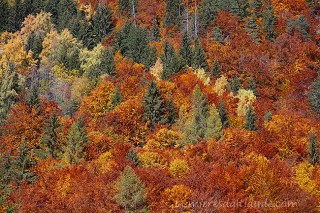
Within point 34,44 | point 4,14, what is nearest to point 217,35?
point 34,44

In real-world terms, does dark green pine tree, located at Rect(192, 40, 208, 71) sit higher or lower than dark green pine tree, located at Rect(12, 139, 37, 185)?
higher

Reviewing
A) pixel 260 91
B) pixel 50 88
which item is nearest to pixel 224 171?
pixel 260 91

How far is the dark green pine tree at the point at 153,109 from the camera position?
3292 inches

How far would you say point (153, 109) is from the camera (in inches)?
3314

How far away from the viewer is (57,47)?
112 metres

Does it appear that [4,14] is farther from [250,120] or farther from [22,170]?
[22,170]

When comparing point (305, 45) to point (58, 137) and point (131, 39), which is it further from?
point (58, 137)

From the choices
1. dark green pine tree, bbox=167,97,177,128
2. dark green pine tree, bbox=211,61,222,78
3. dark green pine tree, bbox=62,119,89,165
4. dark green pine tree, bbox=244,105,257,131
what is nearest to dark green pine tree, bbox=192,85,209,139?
dark green pine tree, bbox=167,97,177,128

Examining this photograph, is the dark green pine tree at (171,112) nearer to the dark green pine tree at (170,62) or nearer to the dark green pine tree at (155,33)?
the dark green pine tree at (170,62)

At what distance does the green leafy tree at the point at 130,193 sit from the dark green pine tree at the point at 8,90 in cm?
4003

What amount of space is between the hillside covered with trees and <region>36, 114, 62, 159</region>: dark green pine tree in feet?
0.83

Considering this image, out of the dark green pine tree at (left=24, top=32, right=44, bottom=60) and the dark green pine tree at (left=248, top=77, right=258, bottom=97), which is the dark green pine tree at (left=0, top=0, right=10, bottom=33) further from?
the dark green pine tree at (left=248, top=77, right=258, bottom=97)

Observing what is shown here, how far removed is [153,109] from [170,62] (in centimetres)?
1897

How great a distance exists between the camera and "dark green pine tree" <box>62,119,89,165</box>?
68.8 metres
